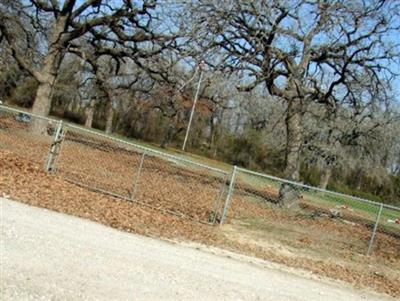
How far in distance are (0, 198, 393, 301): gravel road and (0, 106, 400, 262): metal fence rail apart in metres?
3.63

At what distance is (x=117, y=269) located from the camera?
24.1 ft

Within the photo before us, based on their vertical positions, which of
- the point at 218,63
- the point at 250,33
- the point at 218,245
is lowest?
the point at 218,245

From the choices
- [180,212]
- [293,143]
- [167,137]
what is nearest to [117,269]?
[180,212]

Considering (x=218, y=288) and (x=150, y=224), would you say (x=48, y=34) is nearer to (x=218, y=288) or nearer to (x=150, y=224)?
(x=150, y=224)

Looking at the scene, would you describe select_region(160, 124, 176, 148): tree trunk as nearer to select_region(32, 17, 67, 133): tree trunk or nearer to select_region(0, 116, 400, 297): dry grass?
select_region(32, 17, 67, 133): tree trunk

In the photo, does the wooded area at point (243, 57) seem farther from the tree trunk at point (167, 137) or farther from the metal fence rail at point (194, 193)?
the tree trunk at point (167, 137)

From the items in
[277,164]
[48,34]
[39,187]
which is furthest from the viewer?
[277,164]

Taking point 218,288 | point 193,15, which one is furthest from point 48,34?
point 218,288

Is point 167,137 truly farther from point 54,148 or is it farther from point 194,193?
point 54,148

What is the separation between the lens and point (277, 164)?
6694cm

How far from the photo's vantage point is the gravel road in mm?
6145

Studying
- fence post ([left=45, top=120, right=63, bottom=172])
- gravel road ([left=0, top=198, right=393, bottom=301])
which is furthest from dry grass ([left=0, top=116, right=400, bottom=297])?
gravel road ([left=0, top=198, right=393, bottom=301])

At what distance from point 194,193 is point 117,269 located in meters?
10.3

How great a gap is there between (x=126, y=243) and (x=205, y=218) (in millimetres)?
5256
